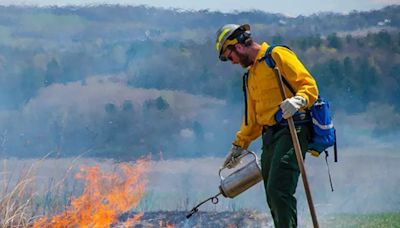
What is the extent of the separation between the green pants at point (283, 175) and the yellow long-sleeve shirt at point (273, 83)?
0.50ft

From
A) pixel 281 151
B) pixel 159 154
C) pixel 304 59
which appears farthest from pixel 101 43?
pixel 281 151

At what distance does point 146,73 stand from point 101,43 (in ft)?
1.89

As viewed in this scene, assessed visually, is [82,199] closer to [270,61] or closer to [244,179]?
[244,179]

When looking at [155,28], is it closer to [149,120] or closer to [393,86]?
[149,120]

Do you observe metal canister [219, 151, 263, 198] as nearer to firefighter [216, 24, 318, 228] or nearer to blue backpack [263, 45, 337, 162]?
firefighter [216, 24, 318, 228]

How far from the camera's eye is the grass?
977 cm

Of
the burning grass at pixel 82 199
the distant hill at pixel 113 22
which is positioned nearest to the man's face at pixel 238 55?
the burning grass at pixel 82 199

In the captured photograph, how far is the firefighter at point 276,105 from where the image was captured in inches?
253

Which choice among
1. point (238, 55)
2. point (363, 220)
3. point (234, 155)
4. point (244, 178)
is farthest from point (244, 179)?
point (363, 220)

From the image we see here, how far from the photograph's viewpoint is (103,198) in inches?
370

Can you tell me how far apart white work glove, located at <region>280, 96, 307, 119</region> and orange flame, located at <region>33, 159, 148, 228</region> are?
3.25 m

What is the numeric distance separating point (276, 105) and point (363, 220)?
3761 millimetres

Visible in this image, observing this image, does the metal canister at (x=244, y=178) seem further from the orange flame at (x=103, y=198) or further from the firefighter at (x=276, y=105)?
the orange flame at (x=103, y=198)

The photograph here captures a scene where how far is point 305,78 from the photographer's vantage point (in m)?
6.49
